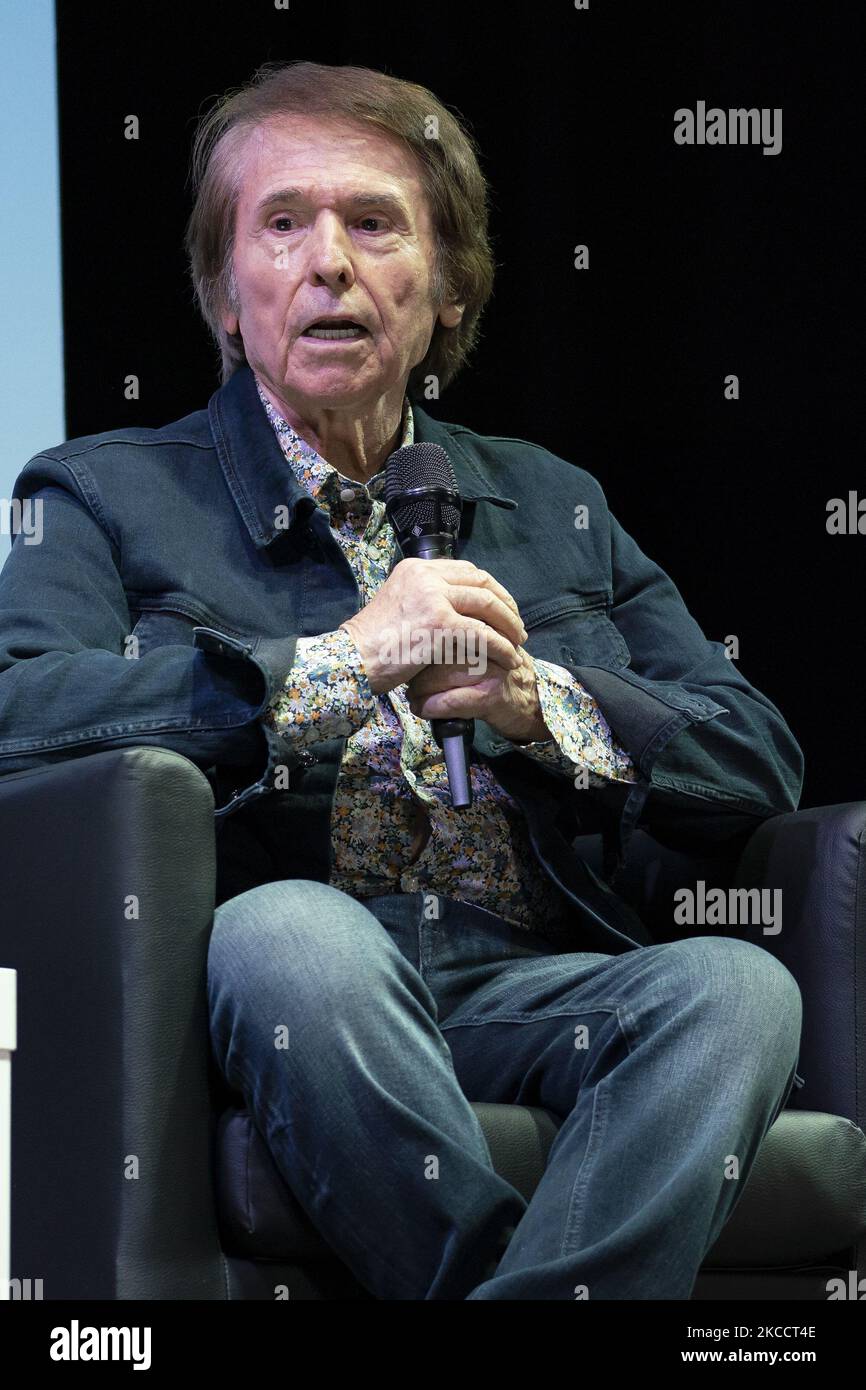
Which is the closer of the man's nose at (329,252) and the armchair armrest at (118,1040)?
the armchair armrest at (118,1040)

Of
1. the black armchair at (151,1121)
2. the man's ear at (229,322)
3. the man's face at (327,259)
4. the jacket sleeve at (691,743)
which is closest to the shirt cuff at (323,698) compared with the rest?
the black armchair at (151,1121)

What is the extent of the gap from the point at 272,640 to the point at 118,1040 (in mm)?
364

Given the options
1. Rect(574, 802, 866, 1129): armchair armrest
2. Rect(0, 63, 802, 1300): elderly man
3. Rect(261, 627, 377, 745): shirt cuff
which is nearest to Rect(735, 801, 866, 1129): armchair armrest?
Rect(574, 802, 866, 1129): armchair armrest

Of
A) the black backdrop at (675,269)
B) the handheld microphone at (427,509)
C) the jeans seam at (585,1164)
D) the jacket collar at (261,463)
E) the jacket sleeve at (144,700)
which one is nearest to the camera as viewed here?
the jeans seam at (585,1164)

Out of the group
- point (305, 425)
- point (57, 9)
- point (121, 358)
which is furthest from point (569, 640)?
point (57, 9)

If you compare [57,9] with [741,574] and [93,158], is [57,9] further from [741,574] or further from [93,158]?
[741,574]

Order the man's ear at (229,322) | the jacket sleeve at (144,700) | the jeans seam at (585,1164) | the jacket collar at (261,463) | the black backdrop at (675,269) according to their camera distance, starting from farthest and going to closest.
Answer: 1. the black backdrop at (675,269)
2. the man's ear at (229,322)
3. the jacket collar at (261,463)
4. the jacket sleeve at (144,700)
5. the jeans seam at (585,1164)

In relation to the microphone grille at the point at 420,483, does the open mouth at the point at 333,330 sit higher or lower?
higher

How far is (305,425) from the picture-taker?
5.78 ft

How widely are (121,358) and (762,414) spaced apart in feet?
2.79

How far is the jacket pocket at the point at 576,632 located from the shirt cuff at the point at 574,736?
87 millimetres

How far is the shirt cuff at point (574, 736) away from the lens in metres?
1.53

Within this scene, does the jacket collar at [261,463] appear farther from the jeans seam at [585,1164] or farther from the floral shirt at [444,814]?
the jeans seam at [585,1164]

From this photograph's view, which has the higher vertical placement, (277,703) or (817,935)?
(277,703)
